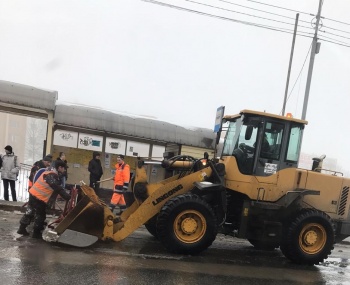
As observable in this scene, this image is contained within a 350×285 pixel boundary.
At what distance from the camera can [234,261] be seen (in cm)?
711

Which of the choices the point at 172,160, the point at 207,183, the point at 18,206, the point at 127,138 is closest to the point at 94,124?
the point at 127,138

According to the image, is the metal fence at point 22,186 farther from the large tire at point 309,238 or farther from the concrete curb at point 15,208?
the large tire at point 309,238

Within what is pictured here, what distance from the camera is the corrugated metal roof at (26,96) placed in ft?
43.0

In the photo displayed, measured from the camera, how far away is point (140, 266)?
595cm

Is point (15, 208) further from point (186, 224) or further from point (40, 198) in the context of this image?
point (186, 224)

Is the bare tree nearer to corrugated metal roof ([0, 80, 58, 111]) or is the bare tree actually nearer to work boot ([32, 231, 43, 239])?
corrugated metal roof ([0, 80, 58, 111])

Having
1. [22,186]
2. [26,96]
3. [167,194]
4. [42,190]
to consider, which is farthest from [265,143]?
[22,186]

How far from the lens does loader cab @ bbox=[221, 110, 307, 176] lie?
7.46 m

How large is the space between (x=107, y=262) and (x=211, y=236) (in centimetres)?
200

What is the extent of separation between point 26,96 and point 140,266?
9388 mm

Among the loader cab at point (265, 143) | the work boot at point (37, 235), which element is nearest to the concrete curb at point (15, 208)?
the work boot at point (37, 235)

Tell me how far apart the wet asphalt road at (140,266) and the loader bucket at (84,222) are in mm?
226

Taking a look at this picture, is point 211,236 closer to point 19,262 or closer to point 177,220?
point 177,220

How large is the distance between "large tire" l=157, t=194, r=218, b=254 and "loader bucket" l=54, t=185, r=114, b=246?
99 cm
